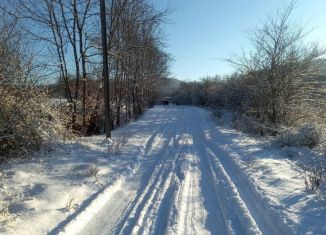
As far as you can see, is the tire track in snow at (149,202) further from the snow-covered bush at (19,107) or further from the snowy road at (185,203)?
the snow-covered bush at (19,107)

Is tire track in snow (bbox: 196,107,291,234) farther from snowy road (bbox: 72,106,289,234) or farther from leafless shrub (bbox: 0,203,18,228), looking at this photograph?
leafless shrub (bbox: 0,203,18,228)

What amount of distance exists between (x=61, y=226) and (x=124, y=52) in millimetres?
13074

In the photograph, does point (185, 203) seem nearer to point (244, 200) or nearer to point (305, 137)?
point (244, 200)

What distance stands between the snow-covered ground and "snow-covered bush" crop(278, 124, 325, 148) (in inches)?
91.6

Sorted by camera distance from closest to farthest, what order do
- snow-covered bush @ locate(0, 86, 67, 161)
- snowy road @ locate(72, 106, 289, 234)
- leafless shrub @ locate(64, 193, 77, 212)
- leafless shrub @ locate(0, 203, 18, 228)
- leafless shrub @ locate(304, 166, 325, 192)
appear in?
leafless shrub @ locate(0, 203, 18, 228), snowy road @ locate(72, 106, 289, 234), leafless shrub @ locate(64, 193, 77, 212), leafless shrub @ locate(304, 166, 325, 192), snow-covered bush @ locate(0, 86, 67, 161)

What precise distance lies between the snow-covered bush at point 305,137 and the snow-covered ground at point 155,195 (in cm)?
233

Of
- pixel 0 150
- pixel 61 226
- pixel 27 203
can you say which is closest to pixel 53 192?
pixel 27 203

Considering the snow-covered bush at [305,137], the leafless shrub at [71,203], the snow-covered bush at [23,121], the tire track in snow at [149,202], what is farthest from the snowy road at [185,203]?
the snow-covered bush at [305,137]

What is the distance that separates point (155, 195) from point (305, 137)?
864 centimetres

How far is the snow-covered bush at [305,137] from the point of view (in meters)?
13.8

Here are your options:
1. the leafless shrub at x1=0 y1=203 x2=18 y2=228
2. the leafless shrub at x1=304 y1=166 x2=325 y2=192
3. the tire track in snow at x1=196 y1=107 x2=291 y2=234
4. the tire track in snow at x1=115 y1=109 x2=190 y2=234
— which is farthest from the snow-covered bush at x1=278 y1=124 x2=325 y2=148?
the leafless shrub at x1=0 y1=203 x2=18 y2=228

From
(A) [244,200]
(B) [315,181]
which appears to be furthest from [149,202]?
(B) [315,181]

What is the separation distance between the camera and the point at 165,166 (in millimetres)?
10617

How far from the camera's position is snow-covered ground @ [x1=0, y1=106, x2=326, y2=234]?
228 inches
